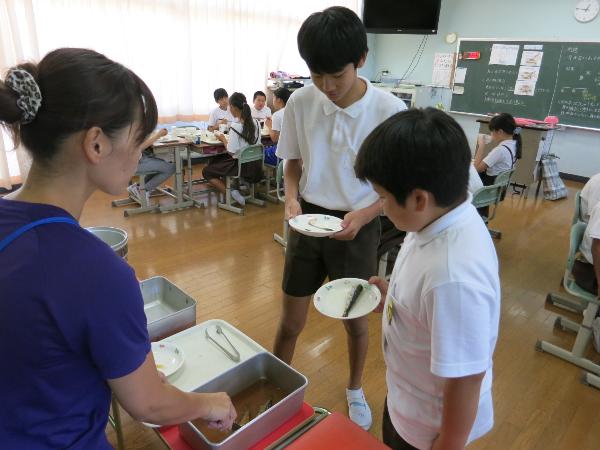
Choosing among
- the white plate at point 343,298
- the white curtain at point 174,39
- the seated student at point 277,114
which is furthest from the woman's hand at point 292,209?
the white curtain at point 174,39

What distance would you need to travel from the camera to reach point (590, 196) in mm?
2385

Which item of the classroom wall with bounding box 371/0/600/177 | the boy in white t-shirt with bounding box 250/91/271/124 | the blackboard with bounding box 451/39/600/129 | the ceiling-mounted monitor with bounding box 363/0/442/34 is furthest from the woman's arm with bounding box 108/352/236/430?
the blackboard with bounding box 451/39/600/129

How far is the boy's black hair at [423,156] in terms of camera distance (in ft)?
2.42

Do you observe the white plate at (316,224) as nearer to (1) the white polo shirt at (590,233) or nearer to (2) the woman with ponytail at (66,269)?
(2) the woman with ponytail at (66,269)

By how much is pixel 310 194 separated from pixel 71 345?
109 centimetres

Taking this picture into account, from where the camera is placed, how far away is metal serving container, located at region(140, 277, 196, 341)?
124 centimetres

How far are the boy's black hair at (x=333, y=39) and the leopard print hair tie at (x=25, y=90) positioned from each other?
0.87m

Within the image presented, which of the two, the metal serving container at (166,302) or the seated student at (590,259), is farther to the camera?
the seated student at (590,259)

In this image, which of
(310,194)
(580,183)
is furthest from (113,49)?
(580,183)

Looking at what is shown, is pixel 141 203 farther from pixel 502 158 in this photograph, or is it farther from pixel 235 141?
pixel 502 158

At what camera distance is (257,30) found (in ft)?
20.6

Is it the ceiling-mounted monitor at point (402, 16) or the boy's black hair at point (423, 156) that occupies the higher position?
the ceiling-mounted monitor at point (402, 16)

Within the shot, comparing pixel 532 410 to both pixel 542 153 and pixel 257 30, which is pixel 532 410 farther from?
pixel 257 30

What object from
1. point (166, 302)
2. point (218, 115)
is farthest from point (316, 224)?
point (218, 115)
